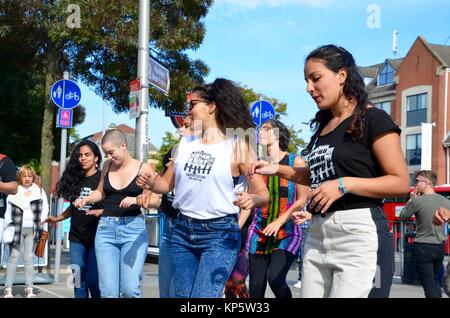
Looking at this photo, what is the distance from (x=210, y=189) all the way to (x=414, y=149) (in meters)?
46.0

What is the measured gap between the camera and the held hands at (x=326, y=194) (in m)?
3.27

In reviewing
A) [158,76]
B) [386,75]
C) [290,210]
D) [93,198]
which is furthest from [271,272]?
[386,75]

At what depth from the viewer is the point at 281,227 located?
239 inches

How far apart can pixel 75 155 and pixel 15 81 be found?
1158cm

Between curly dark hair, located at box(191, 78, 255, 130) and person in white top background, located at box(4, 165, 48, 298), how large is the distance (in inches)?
215

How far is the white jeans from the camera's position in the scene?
334cm

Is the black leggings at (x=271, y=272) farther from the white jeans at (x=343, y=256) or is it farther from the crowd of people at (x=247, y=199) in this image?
the white jeans at (x=343, y=256)

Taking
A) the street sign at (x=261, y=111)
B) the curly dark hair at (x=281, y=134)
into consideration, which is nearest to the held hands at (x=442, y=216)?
the curly dark hair at (x=281, y=134)

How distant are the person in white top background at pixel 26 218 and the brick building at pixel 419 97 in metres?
36.3

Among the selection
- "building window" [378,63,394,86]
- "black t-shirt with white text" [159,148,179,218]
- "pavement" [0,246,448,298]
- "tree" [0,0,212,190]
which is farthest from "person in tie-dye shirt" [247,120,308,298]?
"building window" [378,63,394,86]

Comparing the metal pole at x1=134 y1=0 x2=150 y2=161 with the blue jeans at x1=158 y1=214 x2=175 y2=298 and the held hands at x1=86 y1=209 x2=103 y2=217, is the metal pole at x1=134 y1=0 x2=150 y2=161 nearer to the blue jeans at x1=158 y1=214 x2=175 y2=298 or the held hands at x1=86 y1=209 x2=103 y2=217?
the held hands at x1=86 y1=209 x2=103 y2=217

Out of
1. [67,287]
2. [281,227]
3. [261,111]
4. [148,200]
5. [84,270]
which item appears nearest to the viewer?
[148,200]

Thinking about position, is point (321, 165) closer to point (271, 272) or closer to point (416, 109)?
point (271, 272)
